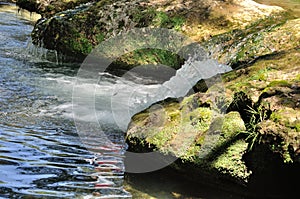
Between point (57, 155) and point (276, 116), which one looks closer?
point (276, 116)

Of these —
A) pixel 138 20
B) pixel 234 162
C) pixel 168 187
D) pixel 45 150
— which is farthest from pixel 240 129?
pixel 138 20

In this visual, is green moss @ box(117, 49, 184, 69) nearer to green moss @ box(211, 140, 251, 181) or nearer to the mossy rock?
the mossy rock

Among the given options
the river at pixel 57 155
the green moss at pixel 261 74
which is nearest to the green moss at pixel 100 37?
the river at pixel 57 155

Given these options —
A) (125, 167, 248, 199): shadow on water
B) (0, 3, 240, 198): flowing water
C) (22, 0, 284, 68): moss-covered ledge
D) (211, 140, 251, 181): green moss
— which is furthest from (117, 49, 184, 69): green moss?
(211, 140, 251, 181): green moss

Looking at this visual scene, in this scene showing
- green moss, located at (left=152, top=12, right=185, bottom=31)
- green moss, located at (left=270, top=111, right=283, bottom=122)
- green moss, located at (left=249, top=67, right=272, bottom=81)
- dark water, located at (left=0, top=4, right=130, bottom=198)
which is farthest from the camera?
green moss, located at (left=152, top=12, right=185, bottom=31)

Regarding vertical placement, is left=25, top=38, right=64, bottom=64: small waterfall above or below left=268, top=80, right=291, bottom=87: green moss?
below

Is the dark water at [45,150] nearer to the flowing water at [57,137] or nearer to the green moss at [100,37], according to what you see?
the flowing water at [57,137]

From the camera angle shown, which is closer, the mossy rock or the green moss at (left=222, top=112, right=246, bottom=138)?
the green moss at (left=222, top=112, right=246, bottom=138)

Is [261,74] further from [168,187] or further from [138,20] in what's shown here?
[138,20]

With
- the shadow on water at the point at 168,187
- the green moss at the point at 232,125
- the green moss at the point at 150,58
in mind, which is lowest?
the shadow on water at the point at 168,187

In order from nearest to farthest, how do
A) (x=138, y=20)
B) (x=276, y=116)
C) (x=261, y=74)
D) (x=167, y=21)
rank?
(x=276, y=116), (x=261, y=74), (x=167, y=21), (x=138, y=20)

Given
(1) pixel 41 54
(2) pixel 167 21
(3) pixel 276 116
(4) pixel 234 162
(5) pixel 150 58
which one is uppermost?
(2) pixel 167 21

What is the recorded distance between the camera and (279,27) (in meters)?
7.51

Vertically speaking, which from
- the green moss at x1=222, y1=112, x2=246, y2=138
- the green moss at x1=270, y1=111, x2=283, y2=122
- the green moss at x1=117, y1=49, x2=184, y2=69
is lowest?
the green moss at x1=117, y1=49, x2=184, y2=69
